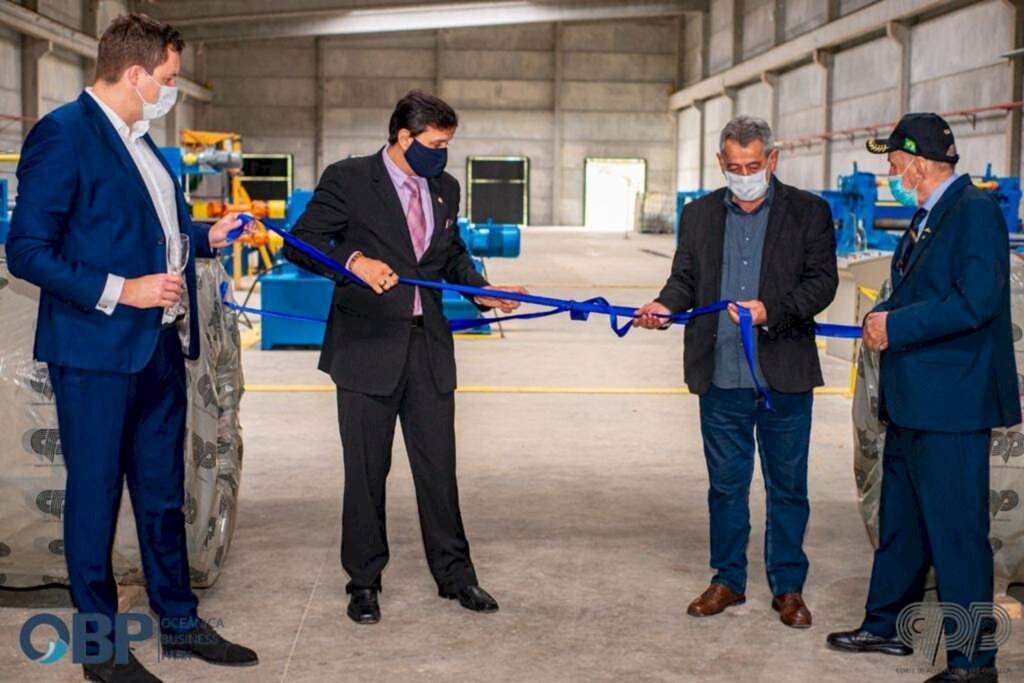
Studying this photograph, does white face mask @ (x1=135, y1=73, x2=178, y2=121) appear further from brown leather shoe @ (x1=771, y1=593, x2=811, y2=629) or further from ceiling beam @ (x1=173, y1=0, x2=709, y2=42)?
ceiling beam @ (x1=173, y1=0, x2=709, y2=42)

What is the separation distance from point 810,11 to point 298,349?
16.3 meters

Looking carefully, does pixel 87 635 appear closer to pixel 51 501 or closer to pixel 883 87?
pixel 51 501

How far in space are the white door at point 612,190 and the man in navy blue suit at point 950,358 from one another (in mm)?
31072

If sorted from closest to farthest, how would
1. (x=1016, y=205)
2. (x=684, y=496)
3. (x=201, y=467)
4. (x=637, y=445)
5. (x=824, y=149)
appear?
(x=201, y=467) < (x=684, y=496) < (x=637, y=445) < (x=1016, y=205) < (x=824, y=149)

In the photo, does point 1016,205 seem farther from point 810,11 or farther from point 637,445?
point 810,11

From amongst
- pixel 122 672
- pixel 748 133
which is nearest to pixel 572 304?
pixel 748 133

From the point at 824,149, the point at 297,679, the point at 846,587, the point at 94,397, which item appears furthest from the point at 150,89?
the point at 824,149

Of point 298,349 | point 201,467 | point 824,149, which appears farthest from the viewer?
point 824,149

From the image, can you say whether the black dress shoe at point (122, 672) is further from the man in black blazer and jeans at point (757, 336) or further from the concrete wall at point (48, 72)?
the concrete wall at point (48, 72)

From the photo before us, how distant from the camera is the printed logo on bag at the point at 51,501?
148 inches

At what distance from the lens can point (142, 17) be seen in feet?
10.4

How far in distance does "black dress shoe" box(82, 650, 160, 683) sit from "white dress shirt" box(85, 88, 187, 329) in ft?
3.11

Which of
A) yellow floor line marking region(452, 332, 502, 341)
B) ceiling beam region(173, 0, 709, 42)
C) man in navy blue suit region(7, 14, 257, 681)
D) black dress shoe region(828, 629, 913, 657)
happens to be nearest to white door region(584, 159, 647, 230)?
ceiling beam region(173, 0, 709, 42)

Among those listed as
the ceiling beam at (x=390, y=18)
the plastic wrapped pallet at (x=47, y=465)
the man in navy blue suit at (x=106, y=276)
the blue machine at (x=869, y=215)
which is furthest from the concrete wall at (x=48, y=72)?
the man in navy blue suit at (x=106, y=276)
